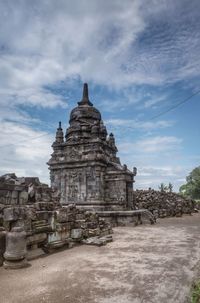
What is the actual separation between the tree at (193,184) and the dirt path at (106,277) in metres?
41.5

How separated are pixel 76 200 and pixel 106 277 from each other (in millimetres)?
13425

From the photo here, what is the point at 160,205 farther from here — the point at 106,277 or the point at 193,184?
the point at 193,184

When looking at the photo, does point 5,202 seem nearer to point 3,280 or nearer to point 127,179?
point 3,280

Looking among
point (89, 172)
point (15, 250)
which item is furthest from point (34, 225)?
point (89, 172)

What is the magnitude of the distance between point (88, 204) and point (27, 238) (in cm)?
1101

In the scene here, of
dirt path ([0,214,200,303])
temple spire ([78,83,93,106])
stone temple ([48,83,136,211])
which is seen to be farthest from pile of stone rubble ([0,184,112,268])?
temple spire ([78,83,93,106])

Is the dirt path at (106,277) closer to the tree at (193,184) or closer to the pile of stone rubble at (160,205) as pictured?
the pile of stone rubble at (160,205)

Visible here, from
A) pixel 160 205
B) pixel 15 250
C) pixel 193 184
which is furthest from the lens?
pixel 193 184

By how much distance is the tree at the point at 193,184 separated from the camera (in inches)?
1813

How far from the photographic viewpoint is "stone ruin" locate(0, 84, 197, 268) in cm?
647

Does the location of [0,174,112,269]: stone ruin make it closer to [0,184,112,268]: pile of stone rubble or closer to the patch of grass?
[0,184,112,268]: pile of stone rubble

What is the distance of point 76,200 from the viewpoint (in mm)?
18188

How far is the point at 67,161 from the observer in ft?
62.3

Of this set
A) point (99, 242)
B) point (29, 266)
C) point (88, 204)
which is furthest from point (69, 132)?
point (29, 266)
